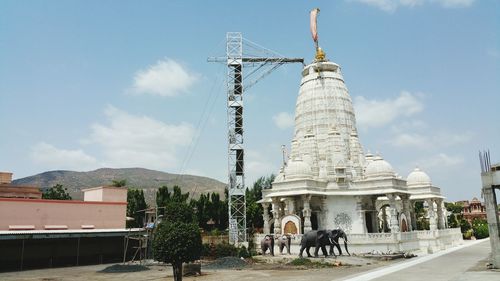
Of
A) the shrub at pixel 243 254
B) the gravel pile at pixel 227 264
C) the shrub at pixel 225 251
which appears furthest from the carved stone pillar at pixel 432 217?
the gravel pile at pixel 227 264

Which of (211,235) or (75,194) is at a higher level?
(75,194)

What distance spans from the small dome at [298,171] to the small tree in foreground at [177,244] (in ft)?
75.2

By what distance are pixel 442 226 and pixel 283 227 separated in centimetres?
2147

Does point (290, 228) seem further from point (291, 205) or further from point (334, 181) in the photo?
point (334, 181)

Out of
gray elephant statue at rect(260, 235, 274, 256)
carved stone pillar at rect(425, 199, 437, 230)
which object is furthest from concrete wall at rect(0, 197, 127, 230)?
carved stone pillar at rect(425, 199, 437, 230)

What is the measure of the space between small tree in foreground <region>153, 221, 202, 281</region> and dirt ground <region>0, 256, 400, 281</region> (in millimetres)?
5366

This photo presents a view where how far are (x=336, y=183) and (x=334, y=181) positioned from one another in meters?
0.40

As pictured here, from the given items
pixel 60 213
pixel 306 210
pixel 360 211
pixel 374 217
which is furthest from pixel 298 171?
pixel 60 213

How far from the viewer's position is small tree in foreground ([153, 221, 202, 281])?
16500 millimetres

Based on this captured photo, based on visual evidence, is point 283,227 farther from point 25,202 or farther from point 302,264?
point 25,202

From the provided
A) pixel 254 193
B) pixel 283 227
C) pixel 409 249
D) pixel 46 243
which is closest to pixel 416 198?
pixel 409 249

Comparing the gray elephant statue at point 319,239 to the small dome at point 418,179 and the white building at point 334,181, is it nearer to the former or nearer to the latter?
the white building at point 334,181

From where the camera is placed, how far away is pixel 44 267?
29594mm

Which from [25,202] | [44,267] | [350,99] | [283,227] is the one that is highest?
[350,99]
